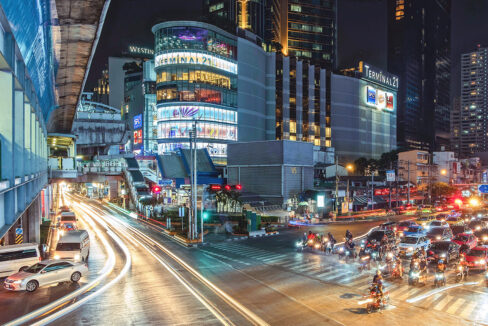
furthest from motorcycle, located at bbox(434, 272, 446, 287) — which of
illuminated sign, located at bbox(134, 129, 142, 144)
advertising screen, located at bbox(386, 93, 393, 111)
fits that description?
advertising screen, located at bbox(386, 93, 393, 111)

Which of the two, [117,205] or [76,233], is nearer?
[76,233]

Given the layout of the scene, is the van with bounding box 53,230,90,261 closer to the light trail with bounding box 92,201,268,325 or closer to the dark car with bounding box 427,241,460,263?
the light trail with bounding box 92,201,268,325

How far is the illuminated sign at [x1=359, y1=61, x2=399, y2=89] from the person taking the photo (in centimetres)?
12306

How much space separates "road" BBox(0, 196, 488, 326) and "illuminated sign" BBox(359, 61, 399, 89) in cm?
10709

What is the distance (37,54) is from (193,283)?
46.4 feet

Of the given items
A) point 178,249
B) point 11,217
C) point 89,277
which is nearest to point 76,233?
point 89,277

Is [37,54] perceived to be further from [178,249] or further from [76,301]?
[178,249]

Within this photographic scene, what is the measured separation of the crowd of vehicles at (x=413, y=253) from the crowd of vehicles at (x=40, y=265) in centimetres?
1554

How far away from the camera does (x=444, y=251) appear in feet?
86.7

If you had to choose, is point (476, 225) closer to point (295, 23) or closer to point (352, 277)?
point (352, 277)

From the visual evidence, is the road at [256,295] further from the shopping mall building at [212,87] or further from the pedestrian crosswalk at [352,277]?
the shopping mall building at [212,87]

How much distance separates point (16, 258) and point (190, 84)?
6670 cm

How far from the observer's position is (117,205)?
70562mm

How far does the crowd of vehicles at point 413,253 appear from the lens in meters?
20.2
